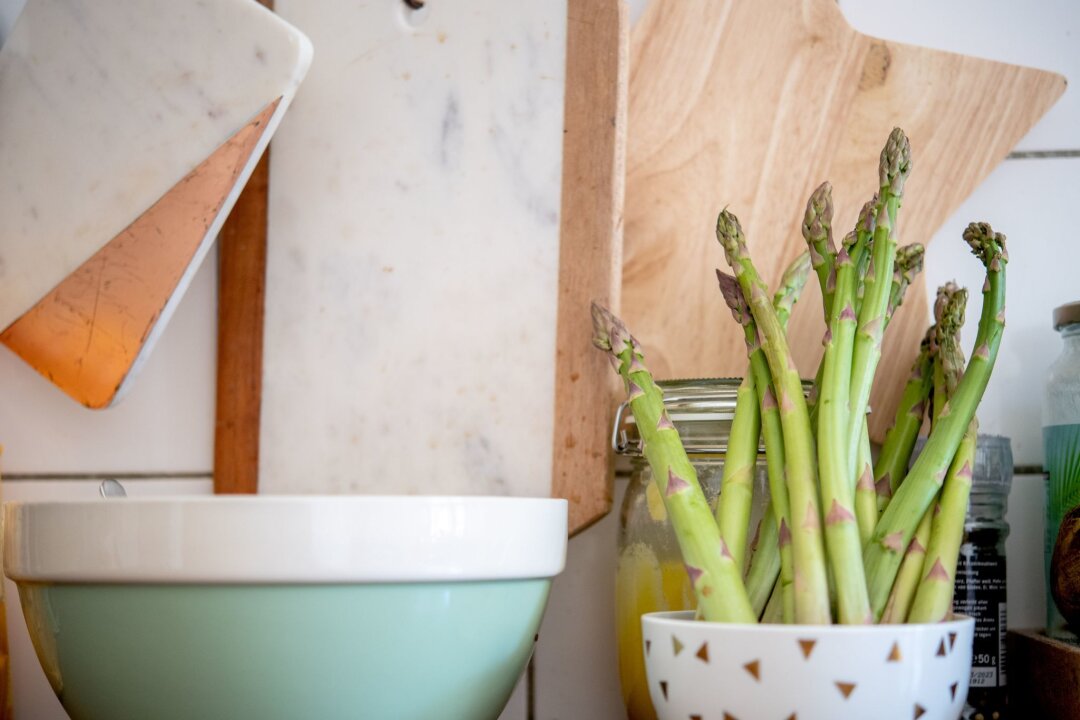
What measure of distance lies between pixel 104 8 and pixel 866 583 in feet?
2.08

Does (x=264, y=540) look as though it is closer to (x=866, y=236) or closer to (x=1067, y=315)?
(x=866, y=236)

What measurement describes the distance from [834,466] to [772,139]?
0.31 metres

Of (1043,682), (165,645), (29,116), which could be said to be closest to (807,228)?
(1043,682)

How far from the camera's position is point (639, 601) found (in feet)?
2.13

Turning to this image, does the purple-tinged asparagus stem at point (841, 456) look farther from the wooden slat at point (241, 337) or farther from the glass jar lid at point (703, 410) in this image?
the wooden slat at point (241, 337)

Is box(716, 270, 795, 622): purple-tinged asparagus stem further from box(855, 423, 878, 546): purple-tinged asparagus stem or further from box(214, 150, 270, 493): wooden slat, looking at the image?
box(214, 150, 270, 493): wooden slat

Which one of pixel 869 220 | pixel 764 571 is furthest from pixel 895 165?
Result: pixel 764 571

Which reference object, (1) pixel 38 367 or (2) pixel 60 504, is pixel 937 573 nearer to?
(2) pixel 60 504

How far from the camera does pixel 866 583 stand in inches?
19.9

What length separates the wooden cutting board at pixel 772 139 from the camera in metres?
0.71

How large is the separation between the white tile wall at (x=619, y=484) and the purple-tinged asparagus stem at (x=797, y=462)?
21 cm

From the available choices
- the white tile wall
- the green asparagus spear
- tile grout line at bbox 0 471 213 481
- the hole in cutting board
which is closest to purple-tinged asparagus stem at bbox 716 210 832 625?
the green asparagus spear

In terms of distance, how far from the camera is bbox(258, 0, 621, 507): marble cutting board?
712mm

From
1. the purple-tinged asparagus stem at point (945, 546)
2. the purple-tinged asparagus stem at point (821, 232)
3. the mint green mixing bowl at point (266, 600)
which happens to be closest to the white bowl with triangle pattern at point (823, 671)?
the purple-tinged asparagus stem at point (945, 546)
